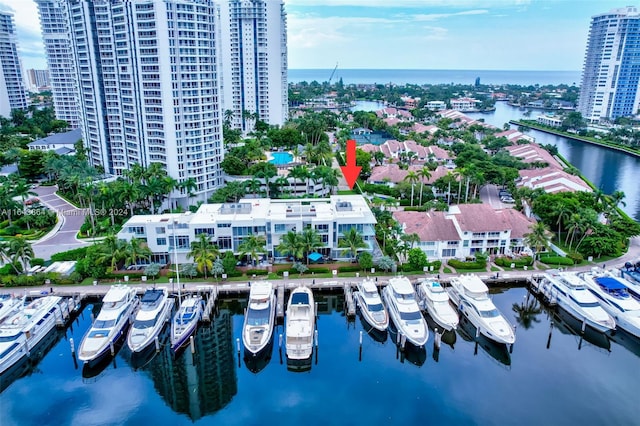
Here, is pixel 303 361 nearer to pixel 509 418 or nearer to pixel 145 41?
pixel 509 418

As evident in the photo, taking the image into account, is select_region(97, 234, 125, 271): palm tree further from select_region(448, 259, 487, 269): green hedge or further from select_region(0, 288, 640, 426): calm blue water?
select_region(448, 259, 487, 269): green hedge

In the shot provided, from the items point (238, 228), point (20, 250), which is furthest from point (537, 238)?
point (20, 250)

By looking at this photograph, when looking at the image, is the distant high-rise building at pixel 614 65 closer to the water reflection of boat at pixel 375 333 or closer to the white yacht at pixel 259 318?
the water reflection of boat at pixel 375 333

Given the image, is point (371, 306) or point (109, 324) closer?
point (109, 324)

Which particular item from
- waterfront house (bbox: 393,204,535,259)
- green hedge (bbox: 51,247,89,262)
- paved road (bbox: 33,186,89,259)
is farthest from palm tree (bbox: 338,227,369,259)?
paved road (bbox: 33,186,89,259)

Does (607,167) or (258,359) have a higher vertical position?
(607,167)

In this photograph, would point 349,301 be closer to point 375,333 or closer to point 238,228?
point 375,333

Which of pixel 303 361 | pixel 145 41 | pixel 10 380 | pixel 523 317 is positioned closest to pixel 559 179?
pixel 523 317

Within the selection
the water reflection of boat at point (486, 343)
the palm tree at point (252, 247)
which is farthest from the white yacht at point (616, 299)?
Result: the palm tree at point (252, 247)
